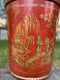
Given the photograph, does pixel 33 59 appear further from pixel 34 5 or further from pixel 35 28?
pixel 34 5

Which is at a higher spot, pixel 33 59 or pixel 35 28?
pixel 35 28

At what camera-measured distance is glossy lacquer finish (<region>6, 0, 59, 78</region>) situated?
106cm

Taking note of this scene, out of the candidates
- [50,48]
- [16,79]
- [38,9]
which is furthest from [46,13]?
[16,79]

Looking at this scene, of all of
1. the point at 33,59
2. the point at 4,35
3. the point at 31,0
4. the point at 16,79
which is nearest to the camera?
the point at 31,0

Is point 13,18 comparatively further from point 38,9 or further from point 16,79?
point 16,79

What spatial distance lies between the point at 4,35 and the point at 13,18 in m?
4.99

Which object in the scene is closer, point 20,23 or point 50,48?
point 20,23

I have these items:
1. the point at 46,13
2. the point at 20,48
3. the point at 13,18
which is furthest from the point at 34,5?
the point at 20,48

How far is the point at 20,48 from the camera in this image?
1.16 m

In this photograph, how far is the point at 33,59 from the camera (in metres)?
1.15

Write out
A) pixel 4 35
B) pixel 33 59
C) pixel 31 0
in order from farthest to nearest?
pixel 4 35, pixel 33 59, pixel 31 0

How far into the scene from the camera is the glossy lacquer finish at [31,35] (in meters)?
1.06

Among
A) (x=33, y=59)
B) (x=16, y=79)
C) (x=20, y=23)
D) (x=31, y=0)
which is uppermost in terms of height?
(x=31, y=0)

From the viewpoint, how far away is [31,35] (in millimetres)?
1096
